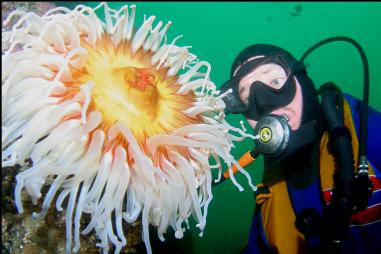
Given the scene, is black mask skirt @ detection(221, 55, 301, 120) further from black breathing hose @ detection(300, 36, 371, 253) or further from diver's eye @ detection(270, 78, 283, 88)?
black breathing hose @ detection(300, 36, 371, 253)

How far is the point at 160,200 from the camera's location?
2037mm

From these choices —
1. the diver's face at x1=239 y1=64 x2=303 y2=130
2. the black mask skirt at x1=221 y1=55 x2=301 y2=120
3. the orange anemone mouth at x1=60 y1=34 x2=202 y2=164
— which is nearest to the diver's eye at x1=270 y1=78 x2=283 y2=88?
the diver's face at x1=239 y1=64 x2=303 y2=130

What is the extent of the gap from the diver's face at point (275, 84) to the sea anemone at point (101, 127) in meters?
0.65

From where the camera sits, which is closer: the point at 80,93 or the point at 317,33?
the point at 80,93

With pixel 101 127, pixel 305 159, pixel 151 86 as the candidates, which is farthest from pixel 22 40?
pixel 305 159

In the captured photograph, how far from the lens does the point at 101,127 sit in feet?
6.52

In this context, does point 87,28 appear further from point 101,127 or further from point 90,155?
point 90,155

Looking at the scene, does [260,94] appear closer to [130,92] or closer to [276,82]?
[276,82]

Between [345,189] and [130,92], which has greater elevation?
[130,92]

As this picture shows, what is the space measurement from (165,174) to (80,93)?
726mm

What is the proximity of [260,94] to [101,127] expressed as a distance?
1.49 meters

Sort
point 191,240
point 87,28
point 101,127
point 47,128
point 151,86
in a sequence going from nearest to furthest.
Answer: point 47,128 → point 101,127 → point 87,28 → point 151,86 → point 191,240

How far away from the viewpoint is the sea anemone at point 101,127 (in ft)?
5.90

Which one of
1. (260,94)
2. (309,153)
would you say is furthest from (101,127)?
(309,153)
